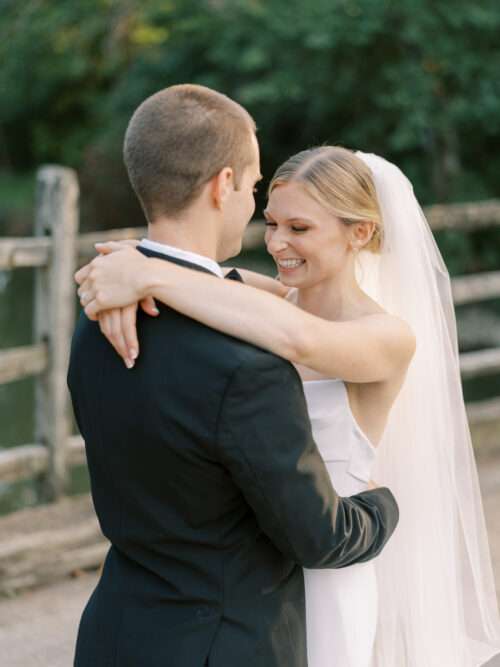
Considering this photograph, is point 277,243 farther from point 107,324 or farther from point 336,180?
point 107,324

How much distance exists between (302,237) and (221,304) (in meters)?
0.56

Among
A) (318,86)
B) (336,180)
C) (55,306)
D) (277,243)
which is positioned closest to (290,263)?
(277,243)

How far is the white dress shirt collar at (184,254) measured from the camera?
179 centimetres

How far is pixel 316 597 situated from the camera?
6.92 feet

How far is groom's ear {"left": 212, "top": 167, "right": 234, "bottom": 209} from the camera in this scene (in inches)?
68.1

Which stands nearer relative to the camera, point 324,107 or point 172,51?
point 324,107

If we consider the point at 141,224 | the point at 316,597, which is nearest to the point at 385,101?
the point at 141,224

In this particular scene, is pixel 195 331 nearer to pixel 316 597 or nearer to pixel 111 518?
pixel 111 518

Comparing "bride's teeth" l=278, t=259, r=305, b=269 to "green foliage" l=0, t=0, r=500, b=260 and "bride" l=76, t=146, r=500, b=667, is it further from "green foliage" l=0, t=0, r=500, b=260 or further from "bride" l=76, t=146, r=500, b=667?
"green foliage" l=0, t=0, r=500, b=260

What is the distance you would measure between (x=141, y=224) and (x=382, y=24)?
7.04 m

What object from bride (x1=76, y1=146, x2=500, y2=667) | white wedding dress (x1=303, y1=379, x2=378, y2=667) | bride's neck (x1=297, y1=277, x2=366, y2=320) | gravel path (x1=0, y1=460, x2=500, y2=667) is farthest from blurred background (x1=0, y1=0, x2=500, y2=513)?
white wedding dress (x1=303, y1=379, x2=378, y2=667)

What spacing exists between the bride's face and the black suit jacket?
1.88 ft

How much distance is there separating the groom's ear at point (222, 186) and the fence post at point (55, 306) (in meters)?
Answer: 3.41

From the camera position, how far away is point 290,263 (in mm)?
2291
